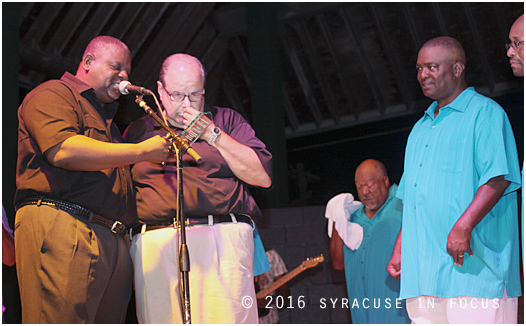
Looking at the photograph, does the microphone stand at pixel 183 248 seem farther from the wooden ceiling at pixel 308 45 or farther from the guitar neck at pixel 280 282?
the wooden ceiling at pixel 308 45

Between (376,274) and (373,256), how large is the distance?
129 mm

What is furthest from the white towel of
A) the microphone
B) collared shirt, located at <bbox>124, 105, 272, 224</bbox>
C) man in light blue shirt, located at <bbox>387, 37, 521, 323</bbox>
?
the microphone

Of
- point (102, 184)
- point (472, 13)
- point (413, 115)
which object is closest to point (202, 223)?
point (102, 184)

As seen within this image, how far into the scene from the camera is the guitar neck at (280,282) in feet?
15.1

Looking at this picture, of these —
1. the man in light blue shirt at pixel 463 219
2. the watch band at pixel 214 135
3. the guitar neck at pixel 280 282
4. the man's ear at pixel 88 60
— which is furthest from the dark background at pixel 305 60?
the man in light blue shirt at pixel 463 219

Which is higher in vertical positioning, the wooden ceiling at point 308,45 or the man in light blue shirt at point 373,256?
the wooden ceiling at point 308,45

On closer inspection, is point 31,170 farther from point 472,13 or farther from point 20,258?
point 472,13

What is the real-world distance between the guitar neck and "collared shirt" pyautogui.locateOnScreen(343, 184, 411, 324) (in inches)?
20.4

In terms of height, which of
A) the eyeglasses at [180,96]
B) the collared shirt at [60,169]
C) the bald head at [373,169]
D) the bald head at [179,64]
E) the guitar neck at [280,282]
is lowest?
the guitar neck at [280,282]

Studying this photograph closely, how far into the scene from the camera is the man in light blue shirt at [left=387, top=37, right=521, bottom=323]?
7.37 feet

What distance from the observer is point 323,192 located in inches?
447

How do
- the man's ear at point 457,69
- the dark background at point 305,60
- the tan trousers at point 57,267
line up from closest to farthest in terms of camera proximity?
the tan trousers at point 57,267 < the man's ear at point 457,69 < the dark background at point 305,60

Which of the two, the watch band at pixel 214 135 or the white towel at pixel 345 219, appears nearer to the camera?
the watch band at pixel 214 135

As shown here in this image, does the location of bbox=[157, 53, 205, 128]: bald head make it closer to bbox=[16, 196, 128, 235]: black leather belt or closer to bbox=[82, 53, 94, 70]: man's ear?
bbox=[82, 53, 94, 70]: man's ear
